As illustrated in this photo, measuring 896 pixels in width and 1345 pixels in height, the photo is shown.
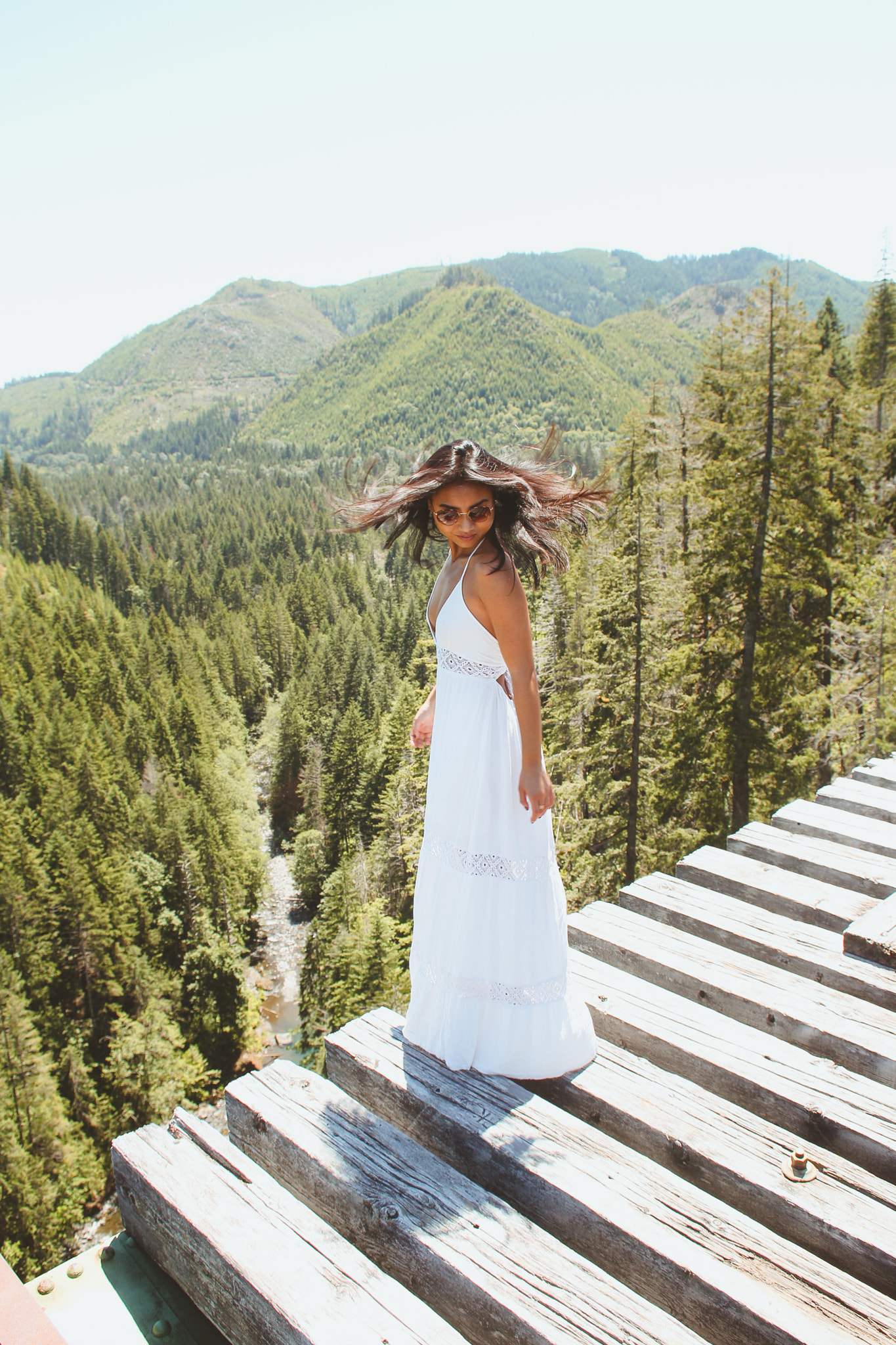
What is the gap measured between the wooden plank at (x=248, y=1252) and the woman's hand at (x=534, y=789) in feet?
4.13

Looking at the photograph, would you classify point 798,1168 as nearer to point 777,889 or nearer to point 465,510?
point 777,889

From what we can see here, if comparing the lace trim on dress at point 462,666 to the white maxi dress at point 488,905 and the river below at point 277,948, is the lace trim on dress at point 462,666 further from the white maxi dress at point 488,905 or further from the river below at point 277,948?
the river below at point 277,948

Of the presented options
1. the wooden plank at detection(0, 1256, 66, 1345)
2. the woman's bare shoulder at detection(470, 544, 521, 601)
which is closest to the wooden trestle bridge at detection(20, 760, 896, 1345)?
the wooden plank at detection(0, 1256, 66, 1345)

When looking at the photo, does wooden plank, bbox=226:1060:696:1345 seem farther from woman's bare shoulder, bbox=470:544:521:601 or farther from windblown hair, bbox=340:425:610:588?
windblown hair, bbox=340:425:610:588

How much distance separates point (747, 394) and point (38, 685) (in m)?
58.3

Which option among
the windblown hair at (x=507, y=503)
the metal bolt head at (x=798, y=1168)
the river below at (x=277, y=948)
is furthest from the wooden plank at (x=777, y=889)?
the river below at (x=277, y=948)

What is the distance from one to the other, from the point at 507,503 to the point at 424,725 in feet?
3.40

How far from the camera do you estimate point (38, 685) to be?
59.9m

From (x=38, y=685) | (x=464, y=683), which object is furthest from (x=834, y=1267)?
(x=38, y=685)

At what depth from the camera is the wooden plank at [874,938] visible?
3066 millimetres

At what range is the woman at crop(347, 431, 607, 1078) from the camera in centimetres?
255

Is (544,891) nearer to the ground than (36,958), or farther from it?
farther from it

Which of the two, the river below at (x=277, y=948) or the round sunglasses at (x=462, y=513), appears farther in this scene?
the river below at (x=277, y=948)

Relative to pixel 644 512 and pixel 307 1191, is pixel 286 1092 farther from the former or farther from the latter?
pixel 644 512
